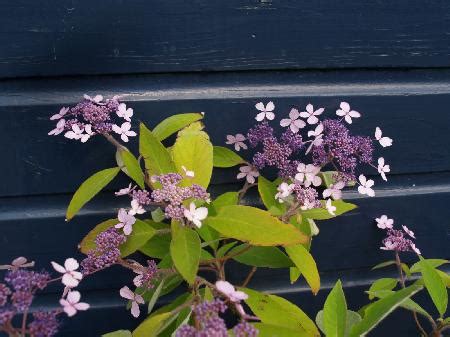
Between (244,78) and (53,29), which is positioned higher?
(53,29)

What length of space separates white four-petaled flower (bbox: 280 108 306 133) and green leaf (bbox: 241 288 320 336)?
0.40 m

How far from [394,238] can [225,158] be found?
18.8 inches

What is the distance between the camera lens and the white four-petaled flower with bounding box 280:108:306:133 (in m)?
1.23

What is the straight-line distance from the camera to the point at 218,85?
127cm

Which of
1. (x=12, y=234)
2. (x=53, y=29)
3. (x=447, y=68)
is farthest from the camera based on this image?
(x=447, y=68)

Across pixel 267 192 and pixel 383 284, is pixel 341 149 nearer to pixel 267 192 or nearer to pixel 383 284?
pixel 267 192

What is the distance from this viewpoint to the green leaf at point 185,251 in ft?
2.99

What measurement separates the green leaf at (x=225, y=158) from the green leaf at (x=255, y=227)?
261 mm

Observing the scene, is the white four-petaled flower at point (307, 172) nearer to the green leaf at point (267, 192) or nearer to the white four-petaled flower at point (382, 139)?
the green leaf at point (267, 192)

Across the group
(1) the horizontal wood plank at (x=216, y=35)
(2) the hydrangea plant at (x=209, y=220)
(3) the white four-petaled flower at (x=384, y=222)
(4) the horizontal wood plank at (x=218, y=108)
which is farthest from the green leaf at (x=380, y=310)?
(1) the horizontal wood plank at (x=216, y=35)

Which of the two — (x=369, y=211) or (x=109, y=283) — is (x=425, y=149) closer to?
(x=369, y=211)

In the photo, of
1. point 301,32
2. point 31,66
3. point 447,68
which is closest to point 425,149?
point 447,68

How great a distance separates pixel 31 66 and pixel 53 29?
96mm

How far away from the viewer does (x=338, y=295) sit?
1.03 m
